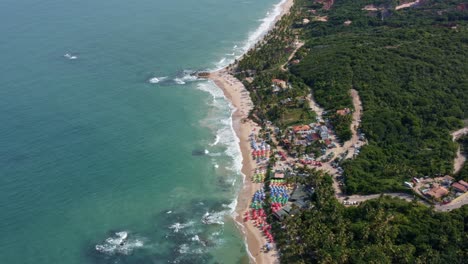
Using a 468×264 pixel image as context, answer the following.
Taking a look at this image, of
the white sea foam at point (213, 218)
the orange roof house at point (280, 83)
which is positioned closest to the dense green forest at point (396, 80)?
the orange roof house at point (280, 83)

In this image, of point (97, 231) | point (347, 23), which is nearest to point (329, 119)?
point (97, 231)

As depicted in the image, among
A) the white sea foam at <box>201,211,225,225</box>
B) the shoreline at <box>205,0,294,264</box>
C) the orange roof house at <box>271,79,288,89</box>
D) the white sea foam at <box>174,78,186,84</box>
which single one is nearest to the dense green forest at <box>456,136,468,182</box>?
the shoreline at <box>205,0,294,264</box>

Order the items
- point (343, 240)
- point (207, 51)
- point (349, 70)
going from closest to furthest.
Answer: point (343, 240)
point (349, 70)
point (207, 51)

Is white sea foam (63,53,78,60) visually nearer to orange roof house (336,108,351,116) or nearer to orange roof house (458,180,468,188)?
orange roof house (336,108,351,116)

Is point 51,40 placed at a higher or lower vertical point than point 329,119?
higher

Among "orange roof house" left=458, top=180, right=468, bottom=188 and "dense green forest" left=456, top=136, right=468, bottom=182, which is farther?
"dense green forest" left=456, top=136, right=468, bottom=182

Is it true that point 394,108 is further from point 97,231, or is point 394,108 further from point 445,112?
point 97,231

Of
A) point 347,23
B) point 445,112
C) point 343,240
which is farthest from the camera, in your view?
point 347,23
